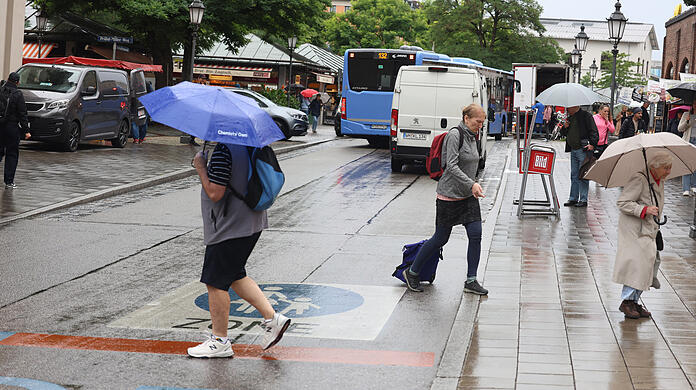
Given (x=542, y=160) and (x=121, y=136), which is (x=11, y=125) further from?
(x=121, y=136)

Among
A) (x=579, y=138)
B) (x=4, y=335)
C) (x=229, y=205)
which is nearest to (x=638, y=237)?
(x=229, y=205)

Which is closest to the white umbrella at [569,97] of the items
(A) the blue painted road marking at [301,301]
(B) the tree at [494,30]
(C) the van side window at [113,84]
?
(A) the blue painted road marking at [301,301]

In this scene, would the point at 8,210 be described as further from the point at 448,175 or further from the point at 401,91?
the point at 401,91

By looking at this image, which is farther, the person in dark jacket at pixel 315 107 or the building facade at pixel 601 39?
the building facade at pixel 601 39

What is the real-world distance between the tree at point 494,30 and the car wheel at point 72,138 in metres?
53.3

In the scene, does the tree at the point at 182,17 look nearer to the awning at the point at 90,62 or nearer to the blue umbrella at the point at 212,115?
the awning at the point at 90,62

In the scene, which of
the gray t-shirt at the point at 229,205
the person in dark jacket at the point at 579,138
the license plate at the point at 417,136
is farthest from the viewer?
the license plate at the point at 417,136

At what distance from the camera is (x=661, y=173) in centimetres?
730

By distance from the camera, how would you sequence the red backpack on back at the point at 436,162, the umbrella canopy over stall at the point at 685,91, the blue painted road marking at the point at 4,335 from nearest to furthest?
the blue painted road marking at the point at 4,335 → the red backpack on back at the point at 436,162 → the umbrella canopy over stall at the point at 685,91

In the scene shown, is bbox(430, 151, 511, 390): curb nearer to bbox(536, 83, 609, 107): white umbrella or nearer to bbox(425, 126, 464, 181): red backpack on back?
bbox(425, 126, 464, 181): red backpack on back

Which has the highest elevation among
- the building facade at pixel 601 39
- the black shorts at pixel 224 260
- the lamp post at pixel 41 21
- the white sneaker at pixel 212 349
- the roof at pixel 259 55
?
the building facade at pixel 601 39

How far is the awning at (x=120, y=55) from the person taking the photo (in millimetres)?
38000

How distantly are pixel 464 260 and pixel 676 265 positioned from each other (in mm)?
2235

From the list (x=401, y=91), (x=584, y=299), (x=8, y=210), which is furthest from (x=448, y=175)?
(x=401, y=91)
